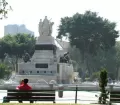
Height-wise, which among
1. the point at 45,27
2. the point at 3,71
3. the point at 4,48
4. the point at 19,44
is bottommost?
the point at 3,71

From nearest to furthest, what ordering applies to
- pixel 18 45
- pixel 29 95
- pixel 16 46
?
pixel 29 95 < pixel 16 46 < pixel 18 45

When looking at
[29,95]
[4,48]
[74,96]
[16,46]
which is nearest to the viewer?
[29,95]

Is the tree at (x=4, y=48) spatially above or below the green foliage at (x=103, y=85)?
above

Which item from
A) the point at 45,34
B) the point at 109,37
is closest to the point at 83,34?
the point at 109,37

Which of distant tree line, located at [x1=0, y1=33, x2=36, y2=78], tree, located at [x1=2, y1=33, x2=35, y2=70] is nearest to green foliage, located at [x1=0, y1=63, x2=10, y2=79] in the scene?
distant tree line, located at [x1=0, y1=33, x2=36, y2=78]

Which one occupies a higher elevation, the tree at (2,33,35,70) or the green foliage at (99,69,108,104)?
the tree at (2,33,35,70)

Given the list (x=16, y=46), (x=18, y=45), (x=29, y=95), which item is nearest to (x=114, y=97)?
(x=29, y=95)

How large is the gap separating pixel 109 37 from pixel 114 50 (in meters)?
11.3

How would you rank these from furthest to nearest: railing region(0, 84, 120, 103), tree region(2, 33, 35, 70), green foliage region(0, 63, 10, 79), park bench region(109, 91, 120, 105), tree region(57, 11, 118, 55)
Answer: tree region(2, 33, 35, 70) < tree region(57, 11, 118, 55) < green foliage region(0, 63, 10, 79) < railing region(0, 84, 120, 103) < park bench region(109, 91, 120, 105)

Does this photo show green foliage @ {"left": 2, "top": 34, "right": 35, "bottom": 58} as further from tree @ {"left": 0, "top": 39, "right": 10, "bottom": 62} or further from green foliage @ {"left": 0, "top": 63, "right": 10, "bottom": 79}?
green foliage @ {"left": 0, "top": 63, "right": 10, "bottom": 79}

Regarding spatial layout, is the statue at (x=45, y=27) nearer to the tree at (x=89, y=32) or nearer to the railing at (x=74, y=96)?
the tree at (x=89, y=32)

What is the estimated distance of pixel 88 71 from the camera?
79500mm

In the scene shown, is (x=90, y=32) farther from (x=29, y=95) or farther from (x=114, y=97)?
(x=29, y=95)

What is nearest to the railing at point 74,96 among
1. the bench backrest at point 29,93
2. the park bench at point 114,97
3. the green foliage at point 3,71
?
the bench backrest at point 29,93
